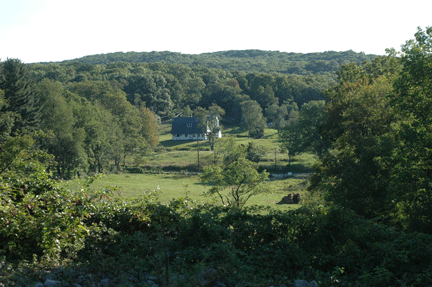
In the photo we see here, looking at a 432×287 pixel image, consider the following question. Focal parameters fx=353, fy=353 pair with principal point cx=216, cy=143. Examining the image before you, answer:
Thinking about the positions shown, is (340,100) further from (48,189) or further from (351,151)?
(48,189)

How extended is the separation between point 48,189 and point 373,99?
18.0m

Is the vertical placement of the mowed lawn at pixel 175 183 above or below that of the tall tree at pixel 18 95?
below

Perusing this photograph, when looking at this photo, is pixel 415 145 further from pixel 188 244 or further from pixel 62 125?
pixel 62 125

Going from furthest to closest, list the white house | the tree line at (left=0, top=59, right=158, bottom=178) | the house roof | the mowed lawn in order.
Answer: the house roof < the white house < the mowed lawn < the tree line at (left=0, top=59, right=158, bottom=178)

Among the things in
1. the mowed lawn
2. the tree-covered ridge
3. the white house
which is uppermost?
the tree-covered ridge

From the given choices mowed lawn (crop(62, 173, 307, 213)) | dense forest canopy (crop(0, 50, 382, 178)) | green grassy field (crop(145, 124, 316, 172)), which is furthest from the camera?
green grassy field (crop(145, 124, 316, 172))

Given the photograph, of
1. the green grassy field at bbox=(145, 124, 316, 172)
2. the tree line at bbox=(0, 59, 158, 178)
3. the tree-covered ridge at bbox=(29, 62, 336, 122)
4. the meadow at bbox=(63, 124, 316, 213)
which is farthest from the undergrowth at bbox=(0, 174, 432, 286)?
the tree-covered ridge at bbox=(29, 62, 336, 122)

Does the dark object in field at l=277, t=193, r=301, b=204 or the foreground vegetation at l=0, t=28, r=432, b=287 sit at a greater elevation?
the foreground vegetation at l=0, t=28, r=432, b=287

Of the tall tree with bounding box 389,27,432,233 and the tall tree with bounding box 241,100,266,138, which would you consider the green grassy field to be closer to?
the tall tree with bounding box 241,100,266,138

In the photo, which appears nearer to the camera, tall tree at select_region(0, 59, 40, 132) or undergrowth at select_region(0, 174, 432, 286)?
undergrowth at select_region(0, 174, 432, 286)

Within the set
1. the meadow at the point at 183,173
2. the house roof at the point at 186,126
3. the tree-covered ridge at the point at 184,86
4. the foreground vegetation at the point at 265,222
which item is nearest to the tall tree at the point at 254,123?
the meadow at the point at 183,173

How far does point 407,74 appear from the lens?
584 inches

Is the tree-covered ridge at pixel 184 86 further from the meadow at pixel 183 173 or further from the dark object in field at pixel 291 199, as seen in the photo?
the dark object in field at pixel 291 199

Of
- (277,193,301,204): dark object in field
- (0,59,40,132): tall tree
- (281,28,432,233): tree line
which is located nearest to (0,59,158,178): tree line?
(0,59,40,132): tall tree
